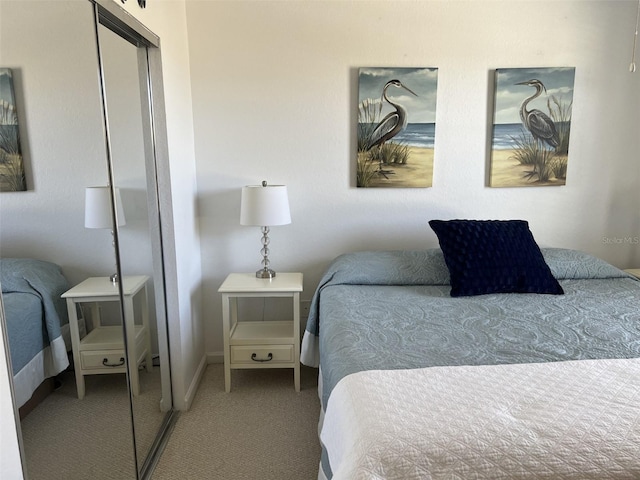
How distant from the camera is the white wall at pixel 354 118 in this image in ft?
8.40

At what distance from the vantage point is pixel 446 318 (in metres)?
1.87

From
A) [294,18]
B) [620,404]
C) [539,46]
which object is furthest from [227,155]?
[620,404]

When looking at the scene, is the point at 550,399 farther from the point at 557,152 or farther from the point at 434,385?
the point at 557,152

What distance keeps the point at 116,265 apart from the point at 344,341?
92 cm

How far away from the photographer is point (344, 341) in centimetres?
163

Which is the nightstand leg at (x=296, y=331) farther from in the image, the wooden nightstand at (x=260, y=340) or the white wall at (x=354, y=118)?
the white wall at (x=354, y=118)

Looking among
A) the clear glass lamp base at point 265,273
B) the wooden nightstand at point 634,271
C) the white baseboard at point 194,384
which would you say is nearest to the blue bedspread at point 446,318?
the wooden nightstand at point 634,271

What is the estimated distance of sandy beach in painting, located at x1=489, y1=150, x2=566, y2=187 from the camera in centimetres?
270

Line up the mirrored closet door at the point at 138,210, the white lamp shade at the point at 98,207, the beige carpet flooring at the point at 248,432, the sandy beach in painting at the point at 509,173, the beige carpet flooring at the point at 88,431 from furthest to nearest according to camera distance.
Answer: the sandy beach in painting at the point at 509,173, the beige carpet flooring at the point at 248,432, the mirrored closet door at the point at 138,210, the white lamp shade at the point at 98,207, the beige carpet flooring at the point at 88,431

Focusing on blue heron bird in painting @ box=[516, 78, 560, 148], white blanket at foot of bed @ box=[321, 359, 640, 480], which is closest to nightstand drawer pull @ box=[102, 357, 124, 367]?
white blanket at foot of bed @ box=[321, 359, 640, 480]

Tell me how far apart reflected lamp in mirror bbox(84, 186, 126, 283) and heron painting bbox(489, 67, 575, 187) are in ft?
7.20

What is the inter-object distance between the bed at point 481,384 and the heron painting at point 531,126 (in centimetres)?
84

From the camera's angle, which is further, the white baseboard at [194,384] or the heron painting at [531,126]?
the heron painting at [531,126]

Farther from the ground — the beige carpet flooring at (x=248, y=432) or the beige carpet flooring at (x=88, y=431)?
the beige carpet flooring at (x=88, y=431)
